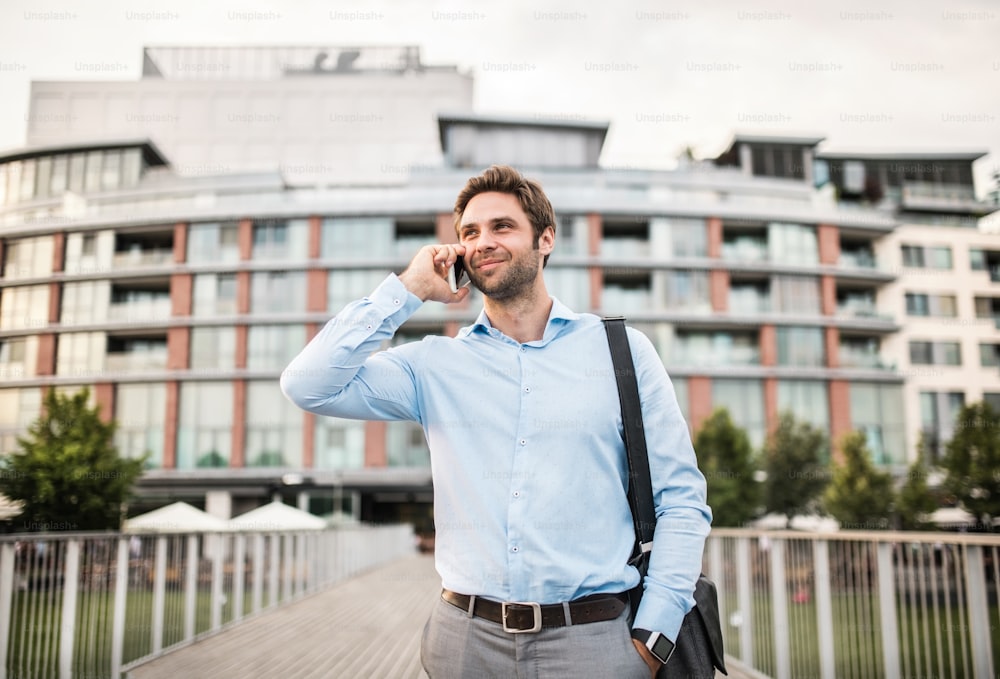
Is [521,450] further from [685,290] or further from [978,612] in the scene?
[685,290]

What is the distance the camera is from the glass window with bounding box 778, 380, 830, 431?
3662 centimetres

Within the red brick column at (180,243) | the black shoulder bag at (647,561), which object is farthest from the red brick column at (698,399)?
the black shoulder bag at (647,561)

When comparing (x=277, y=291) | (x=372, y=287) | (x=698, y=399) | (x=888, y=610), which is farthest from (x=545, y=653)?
(x=277, y=291)

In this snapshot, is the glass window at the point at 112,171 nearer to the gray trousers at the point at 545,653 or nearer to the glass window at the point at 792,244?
the glass window at the point at 792,244

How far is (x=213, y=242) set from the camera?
3762 cm

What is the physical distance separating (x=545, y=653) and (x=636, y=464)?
533 mm

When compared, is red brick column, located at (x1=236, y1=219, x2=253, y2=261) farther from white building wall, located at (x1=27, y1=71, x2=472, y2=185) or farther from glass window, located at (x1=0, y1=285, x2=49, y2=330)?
white building wall, located at (x1=27, y1=71, x2=472, y2=185)

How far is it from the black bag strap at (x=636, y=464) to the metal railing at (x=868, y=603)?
288cm

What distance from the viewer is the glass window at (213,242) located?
123ft

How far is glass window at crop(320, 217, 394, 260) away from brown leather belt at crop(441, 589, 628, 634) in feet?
115

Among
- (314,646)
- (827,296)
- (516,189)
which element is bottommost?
(314,646)

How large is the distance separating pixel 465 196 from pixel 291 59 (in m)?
54.7

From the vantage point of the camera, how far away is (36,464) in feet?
87.4

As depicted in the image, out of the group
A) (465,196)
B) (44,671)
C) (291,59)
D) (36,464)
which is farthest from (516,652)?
(291,59)
